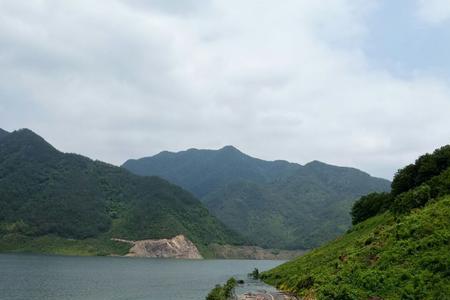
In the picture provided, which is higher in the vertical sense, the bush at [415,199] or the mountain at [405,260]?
the bush at [415,199]

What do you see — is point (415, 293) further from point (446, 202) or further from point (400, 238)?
point (446, 202)

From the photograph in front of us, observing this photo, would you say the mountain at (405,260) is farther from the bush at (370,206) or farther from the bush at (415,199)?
the bush at (370,206)

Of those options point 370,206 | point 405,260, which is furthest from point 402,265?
point 370,206

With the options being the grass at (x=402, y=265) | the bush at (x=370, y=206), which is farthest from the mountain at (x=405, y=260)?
the bush at (x=370, y=206)

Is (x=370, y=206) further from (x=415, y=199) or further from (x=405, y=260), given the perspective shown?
(x=405, y=260)

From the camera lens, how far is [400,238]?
59.9m

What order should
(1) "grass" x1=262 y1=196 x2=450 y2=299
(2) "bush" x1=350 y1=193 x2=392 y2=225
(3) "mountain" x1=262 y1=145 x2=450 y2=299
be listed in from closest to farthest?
(1) "grass" x1=262 y1=196 x2=450 y2=299
(3) "mountain" x1=262 y1=145 x2=450 y2=299
(2) "bush" x1=350 y1=193 x2=392 y2=225

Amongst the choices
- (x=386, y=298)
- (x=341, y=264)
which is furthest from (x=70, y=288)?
(x=386, y=298)

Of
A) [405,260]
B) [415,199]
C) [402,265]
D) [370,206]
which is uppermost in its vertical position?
[370,206]

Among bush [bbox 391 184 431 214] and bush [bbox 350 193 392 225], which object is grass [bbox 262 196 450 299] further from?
bush [bbox 350 193 392 225]

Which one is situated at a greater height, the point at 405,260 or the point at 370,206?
the point at 370,206

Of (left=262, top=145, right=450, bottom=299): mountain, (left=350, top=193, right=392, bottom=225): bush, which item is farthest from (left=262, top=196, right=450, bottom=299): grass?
(left=350, top=193, right=392, bottom=225): bush

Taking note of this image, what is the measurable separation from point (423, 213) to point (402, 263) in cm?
1342

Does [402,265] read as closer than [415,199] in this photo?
Yes
